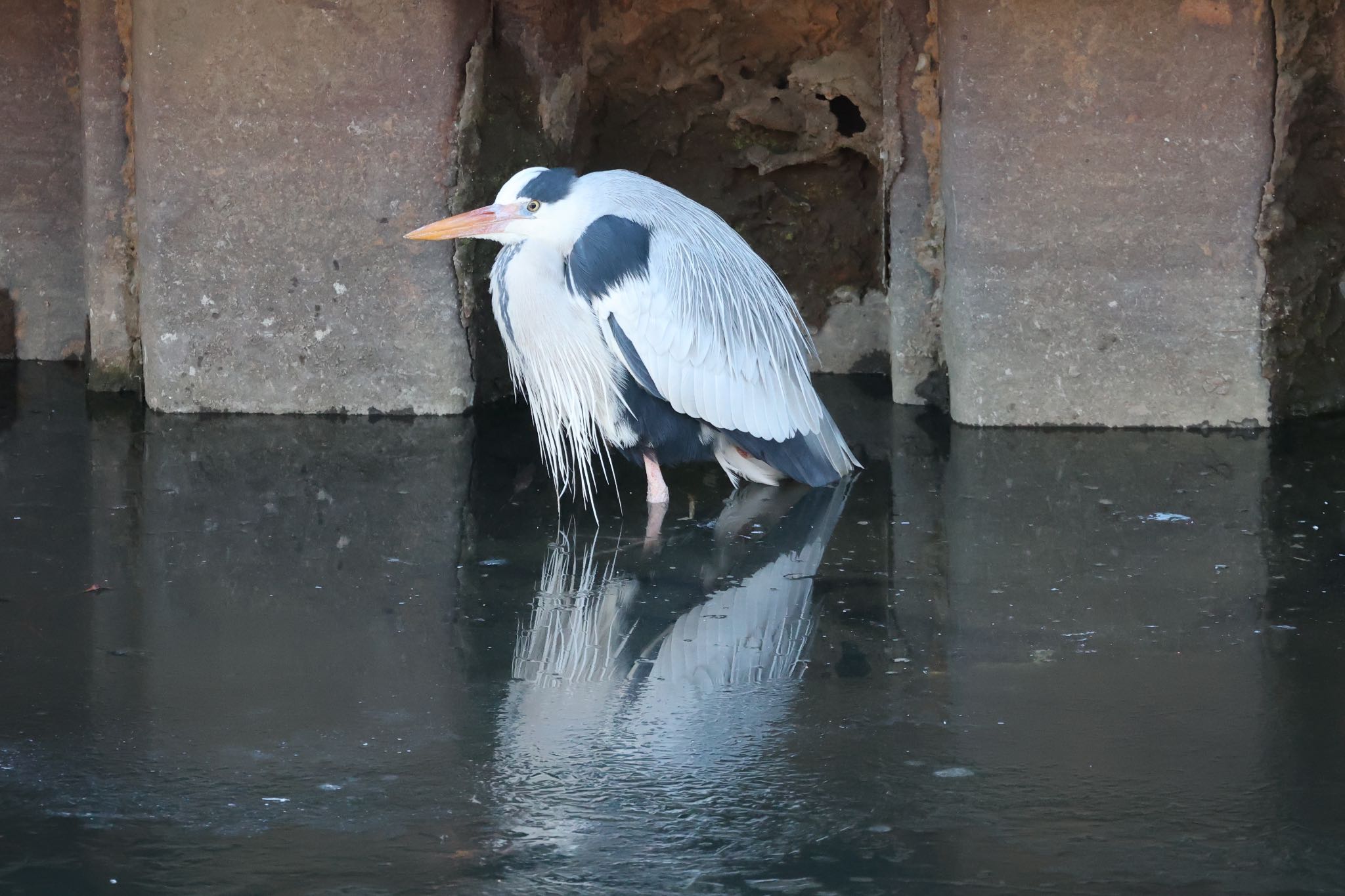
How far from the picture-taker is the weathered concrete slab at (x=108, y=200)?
6176 millimetres

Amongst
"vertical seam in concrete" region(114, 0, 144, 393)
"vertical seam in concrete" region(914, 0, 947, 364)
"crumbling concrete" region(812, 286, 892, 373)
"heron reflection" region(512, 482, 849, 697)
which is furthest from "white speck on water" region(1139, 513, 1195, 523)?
"vertical seam in concrete" region(114, 0, 144, 393)

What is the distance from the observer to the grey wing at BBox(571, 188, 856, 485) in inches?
179

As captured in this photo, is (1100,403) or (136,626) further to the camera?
(1100,403)

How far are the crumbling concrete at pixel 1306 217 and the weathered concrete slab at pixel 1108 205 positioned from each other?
7cm

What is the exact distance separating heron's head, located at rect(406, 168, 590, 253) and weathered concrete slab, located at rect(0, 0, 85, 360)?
323 centimetres

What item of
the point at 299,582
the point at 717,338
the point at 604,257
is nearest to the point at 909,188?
the point at 717,338

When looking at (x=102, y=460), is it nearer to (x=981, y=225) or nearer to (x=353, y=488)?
(x=353, y=488)

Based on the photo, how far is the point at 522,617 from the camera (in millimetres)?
3750

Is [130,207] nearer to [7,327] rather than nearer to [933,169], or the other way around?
[7,327]

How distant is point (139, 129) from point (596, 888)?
168 inches

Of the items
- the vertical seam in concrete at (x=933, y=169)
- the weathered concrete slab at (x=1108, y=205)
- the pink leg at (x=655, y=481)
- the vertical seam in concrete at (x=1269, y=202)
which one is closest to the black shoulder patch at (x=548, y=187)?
the pink leg at (x=655, y=481)

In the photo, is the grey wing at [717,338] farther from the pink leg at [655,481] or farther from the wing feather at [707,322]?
the pink leg at [655,481]

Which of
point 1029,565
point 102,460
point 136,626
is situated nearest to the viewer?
point 136,626

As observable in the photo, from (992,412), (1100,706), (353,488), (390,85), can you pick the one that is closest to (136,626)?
(353,488)
